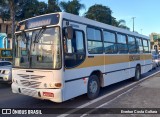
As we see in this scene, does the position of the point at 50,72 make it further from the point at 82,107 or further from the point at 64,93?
the point at 82,107

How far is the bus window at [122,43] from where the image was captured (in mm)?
11443

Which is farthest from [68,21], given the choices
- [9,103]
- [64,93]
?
[9,103]

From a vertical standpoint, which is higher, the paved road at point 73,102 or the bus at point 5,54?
the bus at point 5,54

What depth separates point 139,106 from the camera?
785cm

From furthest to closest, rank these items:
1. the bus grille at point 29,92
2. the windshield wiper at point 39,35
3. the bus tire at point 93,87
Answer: the bus tire at point 93,87, the windshield wiper at point 39,35, the bus grille at point 29,92

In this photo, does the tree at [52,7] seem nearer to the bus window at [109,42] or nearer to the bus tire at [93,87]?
the bus window at [109,42]

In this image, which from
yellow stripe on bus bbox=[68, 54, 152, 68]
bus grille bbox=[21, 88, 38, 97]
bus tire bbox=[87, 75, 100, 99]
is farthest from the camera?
bus tire bbox=[87, 75, 100, 99]

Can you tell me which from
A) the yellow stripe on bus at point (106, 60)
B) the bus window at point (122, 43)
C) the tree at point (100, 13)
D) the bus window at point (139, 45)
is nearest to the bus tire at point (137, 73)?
the yellow stripe on bus at point (106, 60)

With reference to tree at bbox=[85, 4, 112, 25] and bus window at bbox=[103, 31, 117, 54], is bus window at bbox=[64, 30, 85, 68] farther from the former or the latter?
tree at bbox=[85, 4, 112, 25]

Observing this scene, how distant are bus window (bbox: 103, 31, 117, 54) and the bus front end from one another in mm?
3272

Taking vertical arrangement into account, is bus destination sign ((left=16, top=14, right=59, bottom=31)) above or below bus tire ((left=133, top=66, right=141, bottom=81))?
above

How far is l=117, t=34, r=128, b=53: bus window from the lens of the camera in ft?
37.5

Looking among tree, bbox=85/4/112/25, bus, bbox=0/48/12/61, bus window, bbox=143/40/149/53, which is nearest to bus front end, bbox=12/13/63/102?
bus window, bbox=143/40/149/53

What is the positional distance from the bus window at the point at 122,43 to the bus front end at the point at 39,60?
4.90 m
